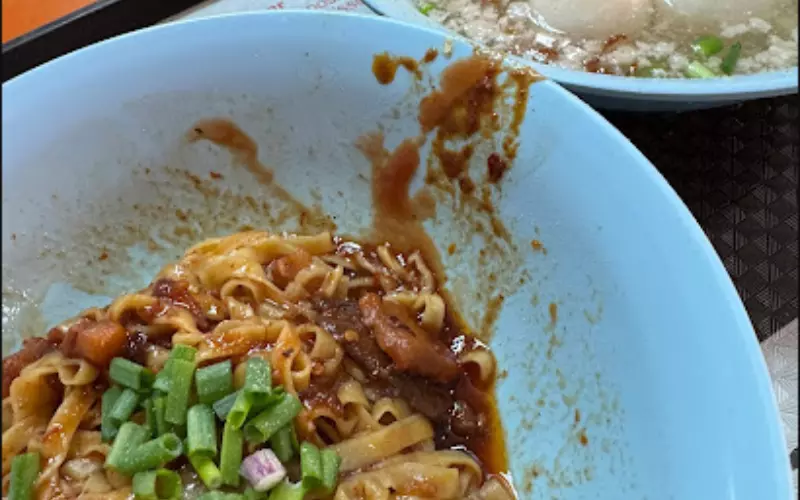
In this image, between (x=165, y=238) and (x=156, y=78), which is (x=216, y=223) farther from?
(x=156, y=78)

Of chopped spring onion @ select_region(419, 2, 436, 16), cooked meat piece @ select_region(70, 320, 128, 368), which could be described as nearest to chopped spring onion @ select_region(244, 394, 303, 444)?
cooked meat piece @ select_region(70, 320, 128, 368)

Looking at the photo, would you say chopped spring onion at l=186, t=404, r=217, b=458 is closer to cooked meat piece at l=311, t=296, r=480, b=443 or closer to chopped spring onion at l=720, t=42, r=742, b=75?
cooked meat piece at l=311, t=296, r=480, b=443

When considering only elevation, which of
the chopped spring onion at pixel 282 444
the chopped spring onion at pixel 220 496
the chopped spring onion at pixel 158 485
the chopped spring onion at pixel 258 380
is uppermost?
the chopped spring onion at pixel 258 380

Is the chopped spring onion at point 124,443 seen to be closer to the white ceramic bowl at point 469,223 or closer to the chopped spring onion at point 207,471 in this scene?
the chopped spring onion at point 207,471

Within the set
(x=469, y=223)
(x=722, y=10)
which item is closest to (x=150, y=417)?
(x=469, y=223)

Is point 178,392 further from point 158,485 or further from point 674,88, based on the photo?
point 674,88

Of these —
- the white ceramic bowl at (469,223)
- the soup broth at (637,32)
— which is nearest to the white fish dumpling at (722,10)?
the soup broth at (637,32)
